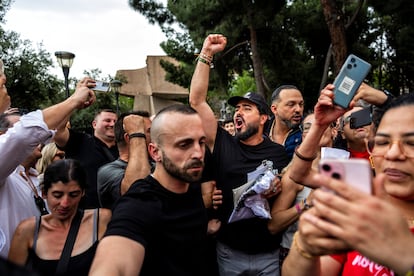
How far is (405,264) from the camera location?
3.21 ft

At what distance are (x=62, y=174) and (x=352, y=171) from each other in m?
2.21

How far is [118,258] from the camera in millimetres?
1724

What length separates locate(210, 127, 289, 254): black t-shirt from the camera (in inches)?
123

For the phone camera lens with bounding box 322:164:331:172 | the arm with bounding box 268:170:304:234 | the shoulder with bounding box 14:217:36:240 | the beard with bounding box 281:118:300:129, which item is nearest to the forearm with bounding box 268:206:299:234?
the arm with bounding box 268:170:304:234

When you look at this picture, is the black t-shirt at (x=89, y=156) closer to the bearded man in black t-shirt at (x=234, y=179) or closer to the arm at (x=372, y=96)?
the bearded man in black t-shirt at (x=234, y=179)

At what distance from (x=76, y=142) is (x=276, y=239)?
2223mm

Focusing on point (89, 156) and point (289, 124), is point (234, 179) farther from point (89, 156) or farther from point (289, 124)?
point (89, 156)

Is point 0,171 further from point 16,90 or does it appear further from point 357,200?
point 16,90

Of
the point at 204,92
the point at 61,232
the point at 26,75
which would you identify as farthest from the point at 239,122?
the point at 26,75

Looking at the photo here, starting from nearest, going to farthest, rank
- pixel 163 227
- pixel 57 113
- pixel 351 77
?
pixel 351 77 → pixel 163 227 → pixel 57 113

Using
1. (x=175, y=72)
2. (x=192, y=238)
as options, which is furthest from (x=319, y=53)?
(x=192, y=238)

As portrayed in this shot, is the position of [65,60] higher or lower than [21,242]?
higher

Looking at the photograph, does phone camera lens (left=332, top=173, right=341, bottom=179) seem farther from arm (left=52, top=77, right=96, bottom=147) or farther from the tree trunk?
the tree trunk

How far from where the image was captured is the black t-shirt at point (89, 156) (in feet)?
13.0
